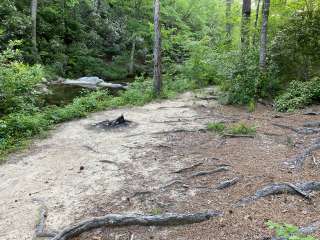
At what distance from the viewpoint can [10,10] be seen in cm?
1902

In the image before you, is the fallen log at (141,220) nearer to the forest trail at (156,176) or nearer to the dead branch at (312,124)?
the forest trail at (156,176)

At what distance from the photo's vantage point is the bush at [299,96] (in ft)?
35.4

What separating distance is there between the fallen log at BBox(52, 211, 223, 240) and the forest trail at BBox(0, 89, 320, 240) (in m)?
0.10

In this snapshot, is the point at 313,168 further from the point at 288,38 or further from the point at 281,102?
the point at 288,38

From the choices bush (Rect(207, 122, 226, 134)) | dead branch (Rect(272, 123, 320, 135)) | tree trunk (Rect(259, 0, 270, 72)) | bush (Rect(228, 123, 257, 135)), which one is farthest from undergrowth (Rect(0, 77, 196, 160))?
dead branch (Rect(272, 123, 320, 135))

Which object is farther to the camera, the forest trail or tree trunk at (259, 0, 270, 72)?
tree trunk at (259, 0, 270, 72)

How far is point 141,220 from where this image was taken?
189 inches

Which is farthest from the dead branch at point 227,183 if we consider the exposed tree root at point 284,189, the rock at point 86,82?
the rock at point 86,82

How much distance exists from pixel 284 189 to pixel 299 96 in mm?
6602

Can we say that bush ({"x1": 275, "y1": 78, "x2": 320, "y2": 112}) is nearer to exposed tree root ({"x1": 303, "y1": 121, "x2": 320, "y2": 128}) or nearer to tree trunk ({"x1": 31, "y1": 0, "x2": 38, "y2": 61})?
exposed tree root ({"x1": 303, "y1": 121, "x2": 320, "y2": 128})

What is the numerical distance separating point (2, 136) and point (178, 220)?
240 inches

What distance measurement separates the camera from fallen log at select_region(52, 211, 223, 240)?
15.6 feet

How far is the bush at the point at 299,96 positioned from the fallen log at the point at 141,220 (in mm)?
6860

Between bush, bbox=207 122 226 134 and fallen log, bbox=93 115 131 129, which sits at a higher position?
bush, bbox=207 122 226 134
